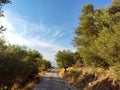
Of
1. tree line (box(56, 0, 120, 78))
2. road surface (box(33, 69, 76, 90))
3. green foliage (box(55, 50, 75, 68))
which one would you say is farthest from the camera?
green foliage (box(55, 50, 75, 68))

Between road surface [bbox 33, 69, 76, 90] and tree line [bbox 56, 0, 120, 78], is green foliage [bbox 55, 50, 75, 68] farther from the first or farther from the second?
tree line [bbox 56, 0, 120, 78]

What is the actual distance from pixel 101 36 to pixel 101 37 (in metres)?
0.14

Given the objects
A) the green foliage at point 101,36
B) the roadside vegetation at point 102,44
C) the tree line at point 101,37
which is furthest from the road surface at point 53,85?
the green foliage at point 101,36

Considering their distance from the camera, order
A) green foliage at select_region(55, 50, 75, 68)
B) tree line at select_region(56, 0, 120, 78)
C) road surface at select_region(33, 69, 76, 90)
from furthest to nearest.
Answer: green foliage at select_region(55, 50, 75, 68) → road surface at select_region(33, 69, 76, 90) → tree line at select_region(56, 0, 120, 78)

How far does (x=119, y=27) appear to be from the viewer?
776 inches

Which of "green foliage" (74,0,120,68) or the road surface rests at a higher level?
"green foliage" (74,0,120,68)

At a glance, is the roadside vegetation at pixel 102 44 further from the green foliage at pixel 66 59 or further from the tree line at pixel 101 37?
the green foliage at pixel 66 59

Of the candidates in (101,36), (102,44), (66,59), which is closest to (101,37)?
(101,36)

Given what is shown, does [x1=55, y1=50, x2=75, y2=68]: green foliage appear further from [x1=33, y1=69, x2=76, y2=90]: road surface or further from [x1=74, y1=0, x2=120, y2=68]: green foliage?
[x1=74, y1=0, x2=120, y2=68]: green foliage

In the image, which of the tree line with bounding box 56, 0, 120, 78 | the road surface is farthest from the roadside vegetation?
the road surface

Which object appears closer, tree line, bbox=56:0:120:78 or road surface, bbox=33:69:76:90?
tree line, bbox=56:0:120:78

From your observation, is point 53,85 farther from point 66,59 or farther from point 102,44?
point 66,59

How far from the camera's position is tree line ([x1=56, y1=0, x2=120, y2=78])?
67.6 feet

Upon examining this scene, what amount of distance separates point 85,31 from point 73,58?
4421cm
